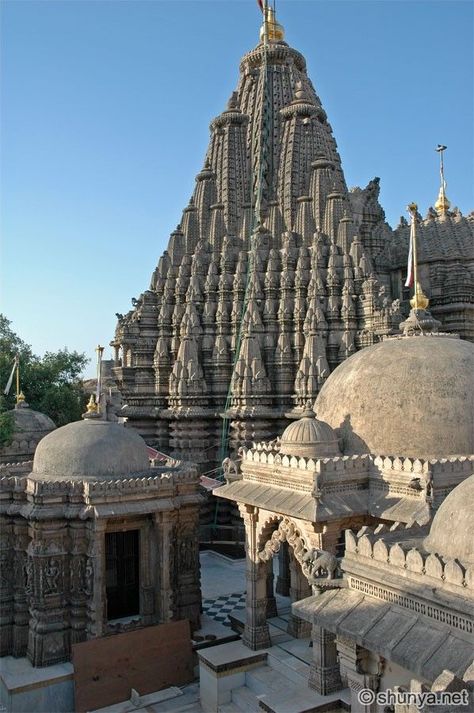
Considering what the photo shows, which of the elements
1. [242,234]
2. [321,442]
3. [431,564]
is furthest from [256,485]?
[242,234]

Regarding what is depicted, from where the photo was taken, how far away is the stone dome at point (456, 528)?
6.96 m

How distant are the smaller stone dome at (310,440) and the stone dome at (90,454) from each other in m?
4.32

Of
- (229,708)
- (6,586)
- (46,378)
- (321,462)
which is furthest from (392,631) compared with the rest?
(46,378)

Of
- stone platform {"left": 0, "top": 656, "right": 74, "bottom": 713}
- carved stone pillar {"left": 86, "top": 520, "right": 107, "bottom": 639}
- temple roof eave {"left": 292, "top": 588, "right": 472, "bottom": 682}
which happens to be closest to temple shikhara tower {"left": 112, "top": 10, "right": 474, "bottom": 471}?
carved stone pillar {"left": 86, "top": 520, "right": 107, "bottom": 639}

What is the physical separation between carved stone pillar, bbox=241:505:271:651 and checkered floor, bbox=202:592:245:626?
2.30m

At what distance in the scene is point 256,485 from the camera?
46.8 ft

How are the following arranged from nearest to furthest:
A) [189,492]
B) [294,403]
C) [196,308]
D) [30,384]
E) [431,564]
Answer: [431,564], [189,492], [294,403], [196,308], [30,384]

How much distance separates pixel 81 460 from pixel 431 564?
33.5 feet

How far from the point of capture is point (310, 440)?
43.8 feet

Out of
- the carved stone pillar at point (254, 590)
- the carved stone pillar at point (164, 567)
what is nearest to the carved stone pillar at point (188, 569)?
the carved stone pillar at point (164, 567)

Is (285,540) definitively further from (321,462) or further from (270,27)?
(270,27)

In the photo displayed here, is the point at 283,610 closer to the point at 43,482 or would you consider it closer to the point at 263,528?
the point at 263,528

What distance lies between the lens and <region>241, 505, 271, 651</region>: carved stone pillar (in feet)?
45.5

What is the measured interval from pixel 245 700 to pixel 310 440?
5369mm
